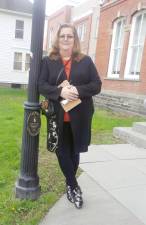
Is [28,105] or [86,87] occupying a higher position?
[86,87]

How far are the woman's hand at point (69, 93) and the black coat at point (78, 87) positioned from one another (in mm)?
65

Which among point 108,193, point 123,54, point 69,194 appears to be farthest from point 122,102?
point 69,194

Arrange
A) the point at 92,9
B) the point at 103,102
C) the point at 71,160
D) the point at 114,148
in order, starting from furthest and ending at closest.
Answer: the point at 92,9 → the point at 103,102 → the point at 114,148 → the point at 71,160

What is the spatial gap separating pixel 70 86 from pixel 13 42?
28.1 m

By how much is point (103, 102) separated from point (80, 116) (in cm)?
1187

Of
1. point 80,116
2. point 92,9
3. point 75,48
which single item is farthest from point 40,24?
point 92,9

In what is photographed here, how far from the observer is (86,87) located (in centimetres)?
370

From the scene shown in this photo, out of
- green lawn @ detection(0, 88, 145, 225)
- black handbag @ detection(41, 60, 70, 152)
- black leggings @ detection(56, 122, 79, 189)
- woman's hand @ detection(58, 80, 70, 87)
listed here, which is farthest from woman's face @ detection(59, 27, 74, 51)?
green lawn @ detection(0, 88, 145, 225)

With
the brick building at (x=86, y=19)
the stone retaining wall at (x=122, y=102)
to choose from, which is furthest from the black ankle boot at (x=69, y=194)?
the brick building at (x=86, y=19)

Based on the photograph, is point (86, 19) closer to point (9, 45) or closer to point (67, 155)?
point (9, 45)

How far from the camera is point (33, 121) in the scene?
3.88 m

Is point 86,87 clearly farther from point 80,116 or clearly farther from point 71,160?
point 71,160

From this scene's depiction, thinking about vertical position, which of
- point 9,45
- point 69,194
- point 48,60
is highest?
point 48,60

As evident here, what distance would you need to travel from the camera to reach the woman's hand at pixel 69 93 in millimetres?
3592
